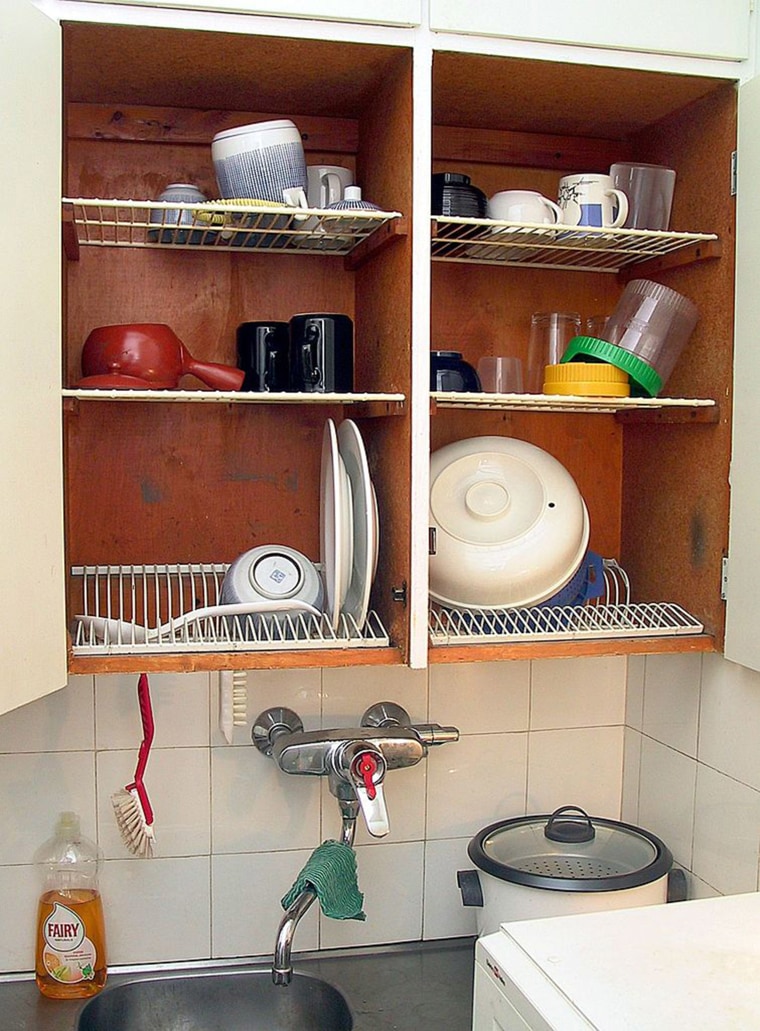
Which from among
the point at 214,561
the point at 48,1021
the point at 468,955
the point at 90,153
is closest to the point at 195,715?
the point at 214,561

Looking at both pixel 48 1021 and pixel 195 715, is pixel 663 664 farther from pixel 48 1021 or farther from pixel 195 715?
pixel 48 1021

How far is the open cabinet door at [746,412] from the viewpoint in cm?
134

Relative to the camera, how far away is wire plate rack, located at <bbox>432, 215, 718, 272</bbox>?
1.37 meters

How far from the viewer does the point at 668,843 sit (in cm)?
163

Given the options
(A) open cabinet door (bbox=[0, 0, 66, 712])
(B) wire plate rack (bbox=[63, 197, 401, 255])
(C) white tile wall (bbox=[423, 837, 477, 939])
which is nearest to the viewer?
(A) open cabinet door (bbox=[0, 0, 66, 712])

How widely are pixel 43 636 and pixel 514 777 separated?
85cm

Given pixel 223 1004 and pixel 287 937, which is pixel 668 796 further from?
pixel 223 1004

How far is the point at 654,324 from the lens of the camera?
147cm

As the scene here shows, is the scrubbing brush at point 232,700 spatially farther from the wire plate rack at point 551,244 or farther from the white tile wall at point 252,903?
the wire plate rack at point 551,244

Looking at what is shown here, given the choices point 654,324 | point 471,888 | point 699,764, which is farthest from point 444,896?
point 654,324

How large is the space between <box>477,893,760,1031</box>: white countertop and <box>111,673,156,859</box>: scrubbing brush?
596 mm

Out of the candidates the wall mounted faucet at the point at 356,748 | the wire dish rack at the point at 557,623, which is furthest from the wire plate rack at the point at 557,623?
the wall mounted faucet at the point at 356,748

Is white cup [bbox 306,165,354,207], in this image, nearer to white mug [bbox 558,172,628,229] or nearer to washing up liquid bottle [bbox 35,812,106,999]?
white mug [bbox 558,172,628,229]

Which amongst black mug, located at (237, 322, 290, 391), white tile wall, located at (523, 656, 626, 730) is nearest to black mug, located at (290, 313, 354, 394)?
black mug, located at (237, 322, 290, 391)
